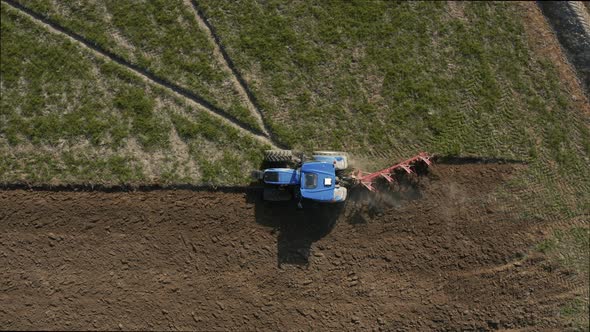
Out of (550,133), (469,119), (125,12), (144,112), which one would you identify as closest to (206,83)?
(144,112)

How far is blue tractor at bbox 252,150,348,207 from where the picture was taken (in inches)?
510

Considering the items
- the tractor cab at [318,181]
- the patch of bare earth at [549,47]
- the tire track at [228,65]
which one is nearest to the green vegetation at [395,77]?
the tire track at [228,65]

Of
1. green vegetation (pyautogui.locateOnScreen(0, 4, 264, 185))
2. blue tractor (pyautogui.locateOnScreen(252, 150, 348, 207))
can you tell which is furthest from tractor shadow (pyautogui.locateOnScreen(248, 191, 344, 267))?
green vegetation (pyautogui.locateOnScreen(0, 4, 264, 185))

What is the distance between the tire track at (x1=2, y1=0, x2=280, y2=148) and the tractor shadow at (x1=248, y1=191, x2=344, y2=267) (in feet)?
7.25

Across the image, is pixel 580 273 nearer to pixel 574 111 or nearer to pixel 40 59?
pixel 574 111

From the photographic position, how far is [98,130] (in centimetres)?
1415

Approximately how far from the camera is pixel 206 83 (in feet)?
47.7

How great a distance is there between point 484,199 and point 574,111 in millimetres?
4783

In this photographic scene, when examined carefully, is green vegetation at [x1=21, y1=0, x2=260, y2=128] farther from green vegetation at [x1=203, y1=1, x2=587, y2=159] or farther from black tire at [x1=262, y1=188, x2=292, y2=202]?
black tire at [x1=262, y1=188, x2=292, y2=202]

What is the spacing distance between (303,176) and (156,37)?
7.50 meters

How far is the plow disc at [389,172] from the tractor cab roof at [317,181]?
4.24 ft

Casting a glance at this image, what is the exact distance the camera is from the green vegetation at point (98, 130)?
14.1m

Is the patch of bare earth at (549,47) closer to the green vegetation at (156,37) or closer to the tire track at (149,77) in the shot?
the tire track at (149,77)

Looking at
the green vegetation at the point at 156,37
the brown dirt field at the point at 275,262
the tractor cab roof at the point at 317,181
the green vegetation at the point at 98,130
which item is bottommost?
the brown dirt field at the point at 275,262
